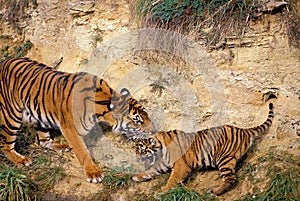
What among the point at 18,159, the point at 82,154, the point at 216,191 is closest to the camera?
the point at 216,191

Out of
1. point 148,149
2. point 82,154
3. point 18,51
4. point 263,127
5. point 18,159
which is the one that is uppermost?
point 18,51

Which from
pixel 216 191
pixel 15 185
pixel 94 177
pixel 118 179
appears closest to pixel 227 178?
pixel 216 191

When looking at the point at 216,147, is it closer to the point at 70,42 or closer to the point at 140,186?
the point at 140,186

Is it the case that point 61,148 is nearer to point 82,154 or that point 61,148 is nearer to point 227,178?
point 82,154

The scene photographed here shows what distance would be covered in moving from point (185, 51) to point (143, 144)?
115cm

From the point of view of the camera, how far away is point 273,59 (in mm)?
5387

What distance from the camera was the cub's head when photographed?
5758mm

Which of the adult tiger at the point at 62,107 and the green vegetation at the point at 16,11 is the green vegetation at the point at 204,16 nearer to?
the adult tiger at the point at 62,107

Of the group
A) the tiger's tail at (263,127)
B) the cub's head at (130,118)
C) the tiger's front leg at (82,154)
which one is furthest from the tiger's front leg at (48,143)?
the tiger's tail at (263,127)

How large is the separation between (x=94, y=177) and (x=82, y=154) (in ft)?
1.01

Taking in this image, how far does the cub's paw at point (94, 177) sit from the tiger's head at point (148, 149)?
20.0 inches

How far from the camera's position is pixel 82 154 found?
584 centimetres

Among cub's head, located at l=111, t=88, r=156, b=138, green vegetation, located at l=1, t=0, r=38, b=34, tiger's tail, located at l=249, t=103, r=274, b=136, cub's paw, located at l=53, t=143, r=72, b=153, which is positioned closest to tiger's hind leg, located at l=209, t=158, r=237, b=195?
tiger's tail, located at l=249, t=103, r=274, b=136

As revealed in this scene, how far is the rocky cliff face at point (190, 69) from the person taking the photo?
5387 mm
